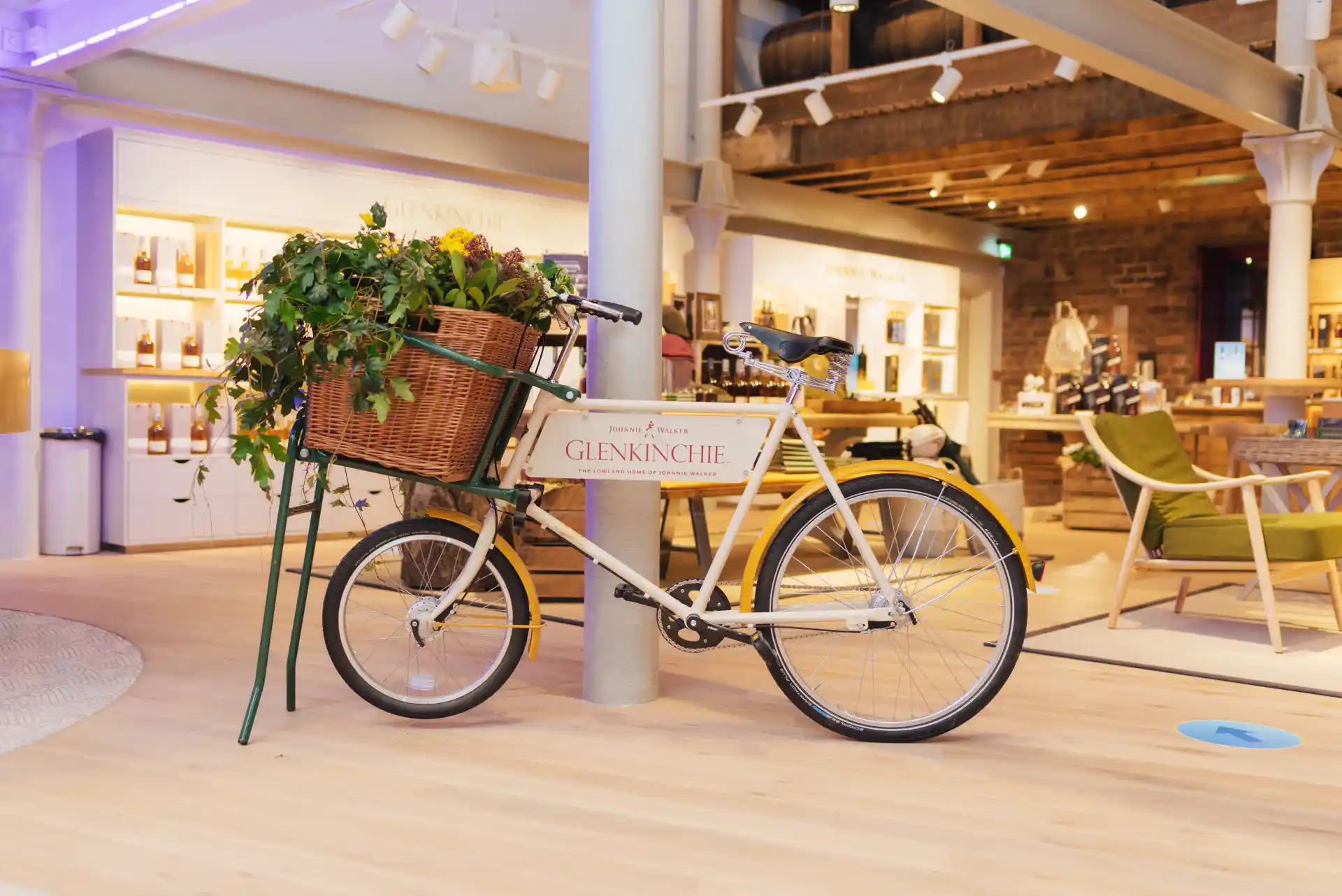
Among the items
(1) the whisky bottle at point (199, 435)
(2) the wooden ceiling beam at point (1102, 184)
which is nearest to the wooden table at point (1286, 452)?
(2) the wooden ceiling beam at point (1102, 184)

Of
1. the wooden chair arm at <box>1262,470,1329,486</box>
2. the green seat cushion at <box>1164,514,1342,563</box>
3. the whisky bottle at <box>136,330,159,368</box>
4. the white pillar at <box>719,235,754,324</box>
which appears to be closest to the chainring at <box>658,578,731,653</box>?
the green seat cushion at <box>1164,514,1342,563</box>

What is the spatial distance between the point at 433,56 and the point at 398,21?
68cm

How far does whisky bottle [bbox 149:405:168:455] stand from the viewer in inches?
281

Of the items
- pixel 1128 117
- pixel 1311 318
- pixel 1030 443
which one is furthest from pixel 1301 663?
pixel 1311 318

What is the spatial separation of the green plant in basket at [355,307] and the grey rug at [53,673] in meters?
0.79

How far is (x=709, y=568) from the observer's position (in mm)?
3246

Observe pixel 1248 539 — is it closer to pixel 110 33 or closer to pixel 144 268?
pixel 110 33

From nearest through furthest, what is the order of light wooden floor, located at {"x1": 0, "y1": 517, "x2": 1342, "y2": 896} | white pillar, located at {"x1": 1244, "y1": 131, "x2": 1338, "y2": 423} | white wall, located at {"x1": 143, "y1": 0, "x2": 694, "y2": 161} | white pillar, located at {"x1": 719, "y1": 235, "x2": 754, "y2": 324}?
light wooden floor, located at {"x1": 0, "y1": 517, "x2": 1342, "y2": 896}, white wall, located at {"x1": 143, "y1": 0, "x2": 694, "y2": 161}, white pillar, located at {"x1": 1244, "y1": 131, "x2": 1338, "y2": 423}, white pillar, located at {"x1": 719, "y1": 235, "x2": 754, "y2": 324}

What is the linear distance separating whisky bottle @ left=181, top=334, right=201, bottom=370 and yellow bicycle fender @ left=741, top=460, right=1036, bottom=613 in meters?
5.10

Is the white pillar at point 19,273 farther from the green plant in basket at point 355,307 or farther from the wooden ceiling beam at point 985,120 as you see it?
the wooden ceiling beam at point 985,120

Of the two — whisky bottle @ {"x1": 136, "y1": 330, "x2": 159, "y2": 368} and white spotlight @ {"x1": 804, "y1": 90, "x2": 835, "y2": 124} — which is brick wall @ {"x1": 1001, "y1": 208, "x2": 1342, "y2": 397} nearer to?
white spotlight @ {"x1": 804, "y1": 90, "x2": 835, "y2": 124}

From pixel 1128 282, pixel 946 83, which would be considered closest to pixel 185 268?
pixel 946 83

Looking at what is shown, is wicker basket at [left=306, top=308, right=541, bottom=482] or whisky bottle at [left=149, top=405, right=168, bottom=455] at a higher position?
wicker basket at [left=306, top=308, right=541, bottom=482]

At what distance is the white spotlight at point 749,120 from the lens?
928cm
